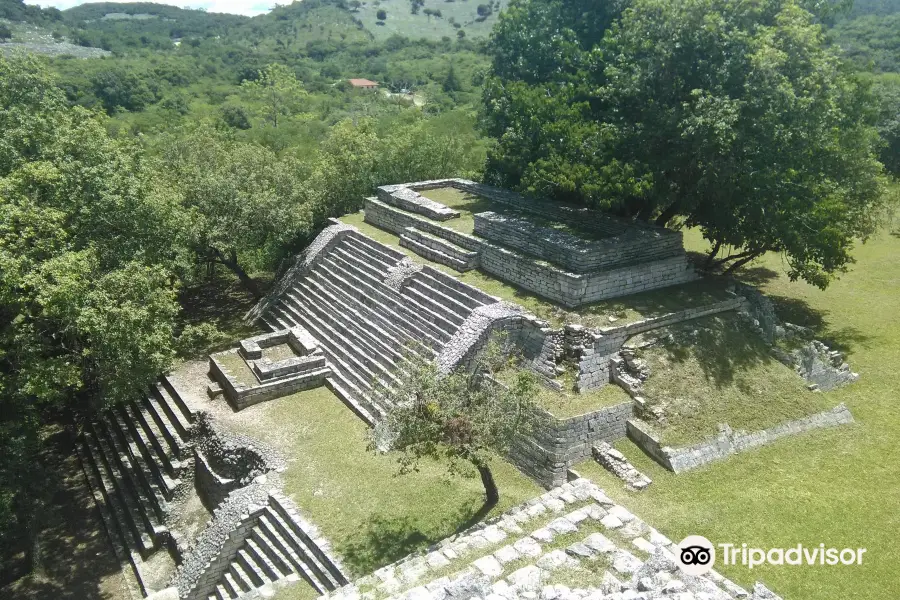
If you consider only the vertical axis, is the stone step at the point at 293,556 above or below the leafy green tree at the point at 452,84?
below

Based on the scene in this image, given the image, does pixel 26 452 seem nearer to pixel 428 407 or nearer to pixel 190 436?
pixel 190 436

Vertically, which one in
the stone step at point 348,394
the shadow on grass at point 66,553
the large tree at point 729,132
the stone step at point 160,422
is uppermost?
the large tree at point 729,132

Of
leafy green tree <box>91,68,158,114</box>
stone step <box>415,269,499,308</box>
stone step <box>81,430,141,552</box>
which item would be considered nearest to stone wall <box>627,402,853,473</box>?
stone step <box>415,269,499,308</box>

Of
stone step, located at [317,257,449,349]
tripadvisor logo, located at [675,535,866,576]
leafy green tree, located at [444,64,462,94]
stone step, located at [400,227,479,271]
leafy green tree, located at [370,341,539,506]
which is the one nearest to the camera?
tripadvisor logo, located at [675,535,866,576]

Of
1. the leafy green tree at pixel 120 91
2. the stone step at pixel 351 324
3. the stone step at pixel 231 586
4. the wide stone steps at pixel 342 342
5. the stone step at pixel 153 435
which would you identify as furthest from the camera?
the leafy green tree at pixel 120 91

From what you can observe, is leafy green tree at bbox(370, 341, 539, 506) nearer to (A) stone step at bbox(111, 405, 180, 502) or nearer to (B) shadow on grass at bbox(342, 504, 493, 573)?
(B) shadow on grass at bbox(342, 504, 493, 573)

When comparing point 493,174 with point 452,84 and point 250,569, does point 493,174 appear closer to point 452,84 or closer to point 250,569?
point 250,569

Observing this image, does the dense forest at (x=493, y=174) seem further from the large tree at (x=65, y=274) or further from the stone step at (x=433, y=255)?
the stone step at (x=433, y=255)

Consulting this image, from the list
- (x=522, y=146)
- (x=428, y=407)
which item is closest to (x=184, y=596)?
(x=428, y=407)

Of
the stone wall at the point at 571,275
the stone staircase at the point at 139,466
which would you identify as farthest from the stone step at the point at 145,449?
the stone wall at the point at 571,275
